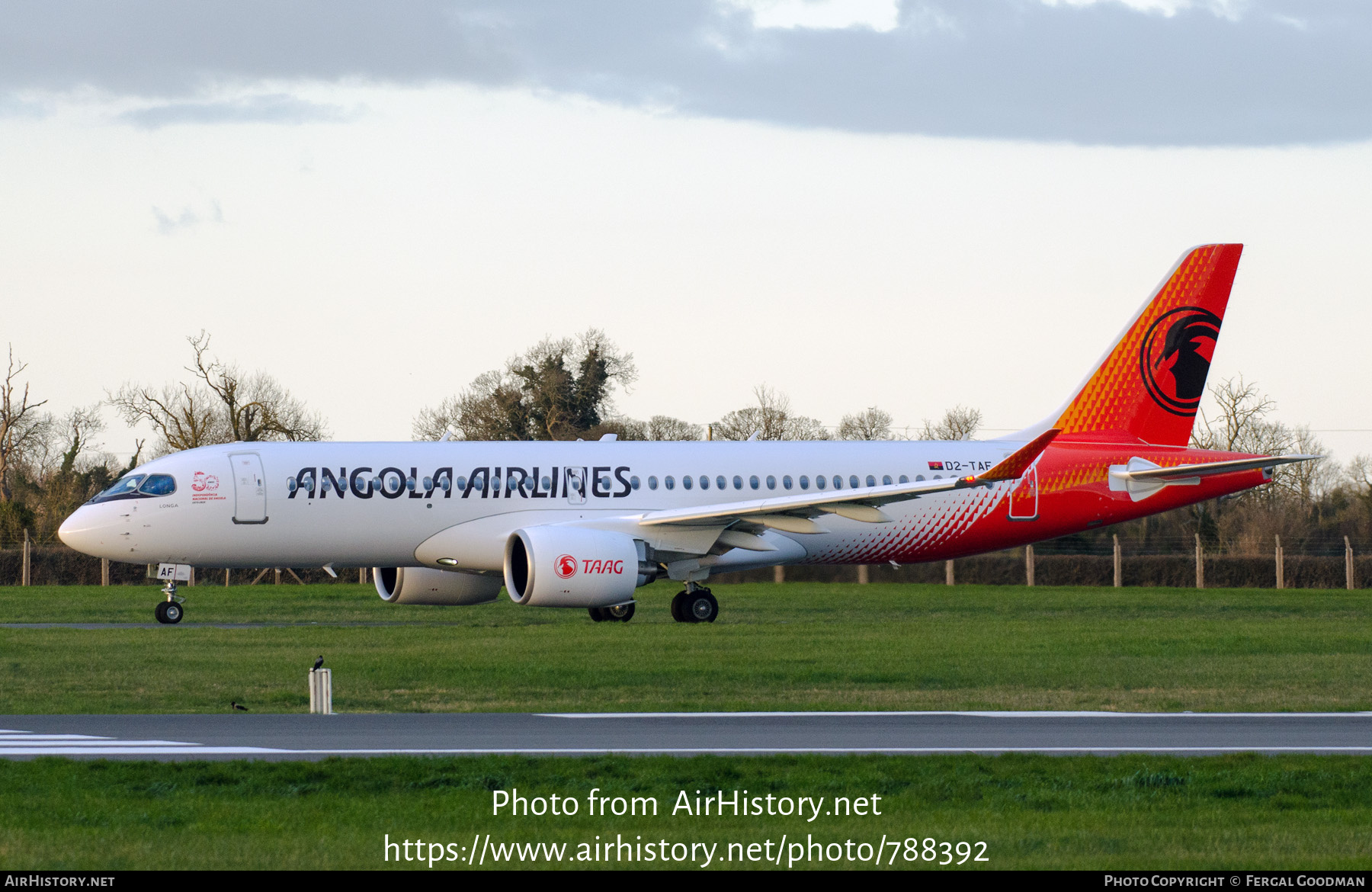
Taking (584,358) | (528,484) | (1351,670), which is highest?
(584,358)

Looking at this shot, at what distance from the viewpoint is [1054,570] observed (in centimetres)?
5253

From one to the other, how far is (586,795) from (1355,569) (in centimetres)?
4431

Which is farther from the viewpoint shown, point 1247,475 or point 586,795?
point 1247,475

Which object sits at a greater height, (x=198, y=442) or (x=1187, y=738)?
(x=198, y=442)

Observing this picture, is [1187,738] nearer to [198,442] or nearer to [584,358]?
[198,442]

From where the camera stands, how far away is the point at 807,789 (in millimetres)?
11477

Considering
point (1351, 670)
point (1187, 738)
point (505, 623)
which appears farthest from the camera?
point (505, 623)

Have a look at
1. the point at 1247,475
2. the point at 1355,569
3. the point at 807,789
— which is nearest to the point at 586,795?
the point at 807,789

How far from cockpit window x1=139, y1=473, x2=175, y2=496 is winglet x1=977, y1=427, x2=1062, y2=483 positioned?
13.7m

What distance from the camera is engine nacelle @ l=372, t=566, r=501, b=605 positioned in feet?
109

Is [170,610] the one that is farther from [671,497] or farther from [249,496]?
[671,497]

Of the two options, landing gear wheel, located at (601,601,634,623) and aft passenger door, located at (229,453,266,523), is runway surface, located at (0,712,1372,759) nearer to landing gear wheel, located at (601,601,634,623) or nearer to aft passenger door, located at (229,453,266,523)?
aft passenger door, located at (229,453,266,523)

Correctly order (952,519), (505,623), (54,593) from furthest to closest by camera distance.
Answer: (54,593), (952,519), (505,623)

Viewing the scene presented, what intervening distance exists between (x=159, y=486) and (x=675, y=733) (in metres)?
18.8
